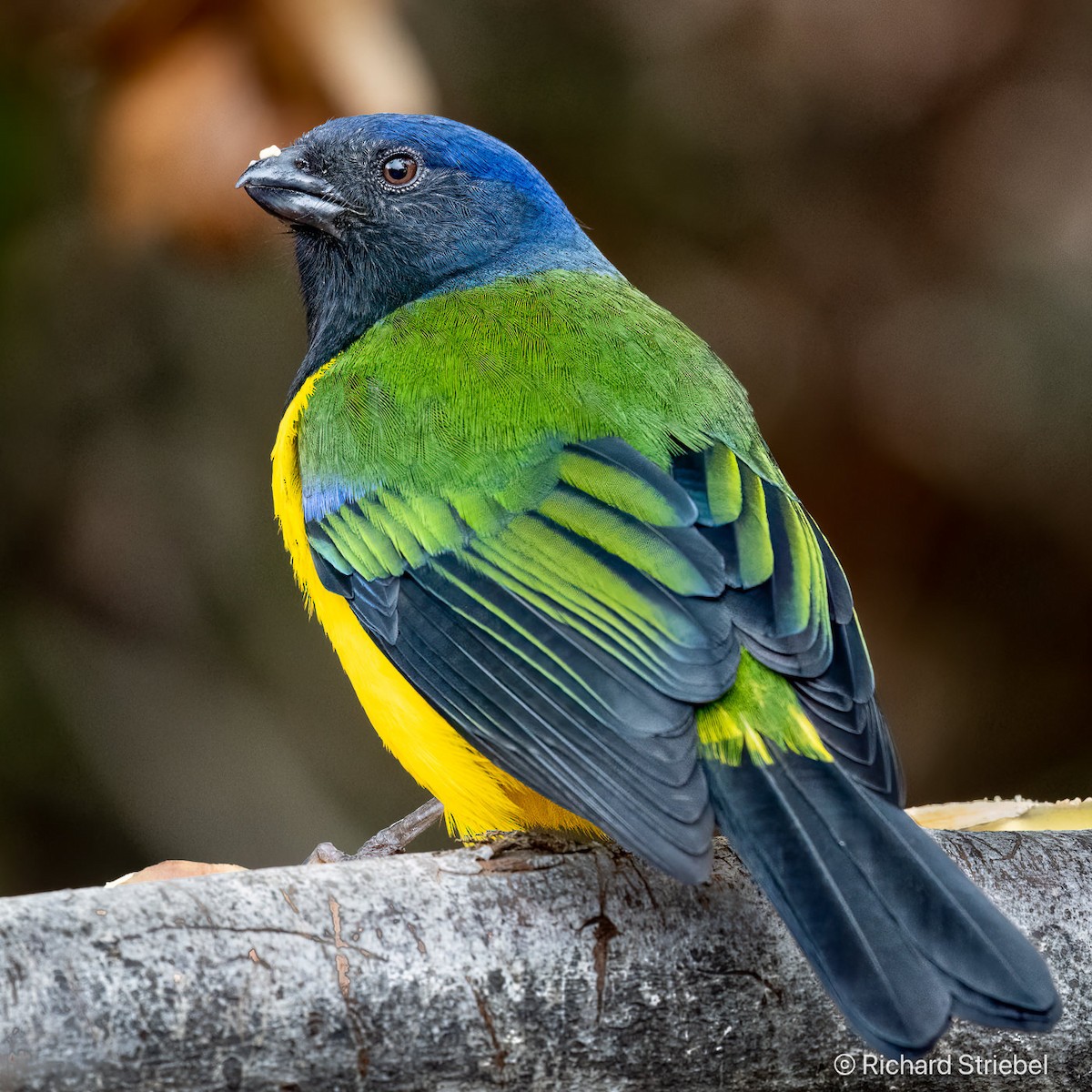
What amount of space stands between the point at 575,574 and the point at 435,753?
468 millimetres

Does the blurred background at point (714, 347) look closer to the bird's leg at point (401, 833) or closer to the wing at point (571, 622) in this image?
the bird's leg at point (401, 833)

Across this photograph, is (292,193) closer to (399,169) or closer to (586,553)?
(399,169)

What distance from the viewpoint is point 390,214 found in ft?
12.5

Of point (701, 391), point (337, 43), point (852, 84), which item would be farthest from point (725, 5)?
point (701, 391)

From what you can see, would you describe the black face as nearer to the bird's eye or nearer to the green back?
the bird's eye

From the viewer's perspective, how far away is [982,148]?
5434mm

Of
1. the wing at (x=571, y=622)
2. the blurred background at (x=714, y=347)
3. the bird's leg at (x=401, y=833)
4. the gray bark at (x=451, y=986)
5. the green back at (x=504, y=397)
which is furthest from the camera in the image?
the blurred background at (x=714, y=347)

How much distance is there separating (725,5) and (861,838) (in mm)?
3995

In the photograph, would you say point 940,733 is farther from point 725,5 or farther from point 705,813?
point 705,813

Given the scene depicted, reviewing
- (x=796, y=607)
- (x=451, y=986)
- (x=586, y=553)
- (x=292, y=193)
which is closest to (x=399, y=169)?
(x=292, y=193)

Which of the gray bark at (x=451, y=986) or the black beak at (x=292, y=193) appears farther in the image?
the black beak at (x=292, y=193)

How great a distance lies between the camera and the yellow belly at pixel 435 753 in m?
2.78

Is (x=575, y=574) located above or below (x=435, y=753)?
above

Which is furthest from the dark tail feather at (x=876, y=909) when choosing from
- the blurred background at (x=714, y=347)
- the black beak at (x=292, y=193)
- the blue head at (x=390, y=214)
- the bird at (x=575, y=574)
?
the blurred background at (x=714, y=347)
